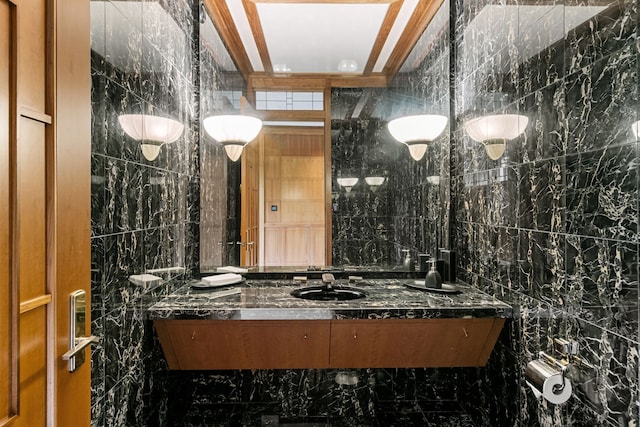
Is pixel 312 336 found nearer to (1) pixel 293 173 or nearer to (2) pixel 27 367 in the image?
(1) pixel 293 173

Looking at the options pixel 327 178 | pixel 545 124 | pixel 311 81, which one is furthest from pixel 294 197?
pixel 545 124

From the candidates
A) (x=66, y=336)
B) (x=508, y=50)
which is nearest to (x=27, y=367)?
(x=66, y=336)

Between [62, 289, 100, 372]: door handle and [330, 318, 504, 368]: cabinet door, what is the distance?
3.59ft

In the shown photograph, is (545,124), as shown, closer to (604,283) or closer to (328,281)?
(604,283)

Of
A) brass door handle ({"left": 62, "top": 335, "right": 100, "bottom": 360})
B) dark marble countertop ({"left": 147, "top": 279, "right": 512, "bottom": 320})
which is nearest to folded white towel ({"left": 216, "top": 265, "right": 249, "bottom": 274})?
dark marble countertop ({"left": 147, "top": 279, "right": 512, "bottom": 320})

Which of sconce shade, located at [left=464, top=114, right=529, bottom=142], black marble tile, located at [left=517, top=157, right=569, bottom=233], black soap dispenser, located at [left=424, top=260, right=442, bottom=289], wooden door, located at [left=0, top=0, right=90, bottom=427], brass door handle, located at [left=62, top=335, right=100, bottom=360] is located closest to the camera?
wooden door, located at [left=0, top=0, right=90, bottom=427]

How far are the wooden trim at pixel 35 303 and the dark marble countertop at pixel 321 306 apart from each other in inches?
36.2

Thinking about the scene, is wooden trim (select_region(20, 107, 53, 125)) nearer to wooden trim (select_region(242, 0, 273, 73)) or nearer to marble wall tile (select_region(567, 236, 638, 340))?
marble wall tile (select_region(567, 236, 638, 340))

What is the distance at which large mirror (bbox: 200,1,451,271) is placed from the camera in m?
2.50

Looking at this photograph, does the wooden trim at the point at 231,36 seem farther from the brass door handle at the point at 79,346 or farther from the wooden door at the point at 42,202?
the brass door handle at the point at 79,346

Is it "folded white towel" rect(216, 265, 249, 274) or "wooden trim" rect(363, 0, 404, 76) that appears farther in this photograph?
"folded white towel" rect(216, 265, 249, 274)

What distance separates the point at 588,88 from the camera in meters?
1.27

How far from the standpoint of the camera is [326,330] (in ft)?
6.21

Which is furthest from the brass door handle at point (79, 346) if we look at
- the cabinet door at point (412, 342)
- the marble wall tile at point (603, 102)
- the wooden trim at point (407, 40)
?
the wooden trim at point (407, 40)
